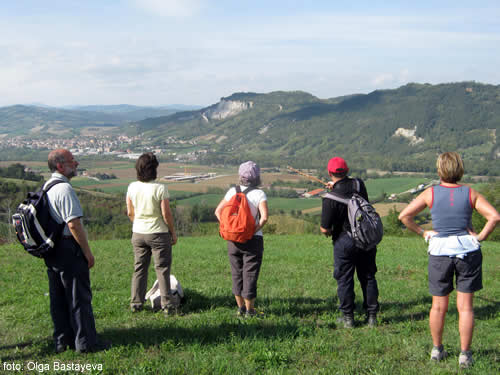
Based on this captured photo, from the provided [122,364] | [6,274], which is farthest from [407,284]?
[6,274]

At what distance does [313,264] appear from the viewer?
452 inches

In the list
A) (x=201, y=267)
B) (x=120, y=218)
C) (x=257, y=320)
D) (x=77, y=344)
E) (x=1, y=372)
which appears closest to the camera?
(x=1, y=372)

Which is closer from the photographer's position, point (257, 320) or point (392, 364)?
point (392, 364)

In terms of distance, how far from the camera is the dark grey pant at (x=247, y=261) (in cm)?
577

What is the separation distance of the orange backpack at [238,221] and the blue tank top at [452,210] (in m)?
2.37

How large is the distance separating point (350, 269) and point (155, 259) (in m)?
2.89

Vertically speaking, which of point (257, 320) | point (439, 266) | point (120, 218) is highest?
point (439, 266)

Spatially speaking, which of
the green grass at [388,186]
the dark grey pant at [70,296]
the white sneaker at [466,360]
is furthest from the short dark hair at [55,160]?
the green grass at [388,186]

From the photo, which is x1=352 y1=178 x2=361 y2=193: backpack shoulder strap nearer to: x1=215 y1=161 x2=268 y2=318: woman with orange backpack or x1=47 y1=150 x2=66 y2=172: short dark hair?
x1=215 y1=161 x2=268 y2=318: woman with orange backpack

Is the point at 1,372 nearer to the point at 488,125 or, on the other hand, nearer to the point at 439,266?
the point at 439,266

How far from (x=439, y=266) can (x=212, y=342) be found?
2857mm

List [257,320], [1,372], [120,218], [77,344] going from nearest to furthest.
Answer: [1,372] → [77,344] → [257,320] → [120,218]

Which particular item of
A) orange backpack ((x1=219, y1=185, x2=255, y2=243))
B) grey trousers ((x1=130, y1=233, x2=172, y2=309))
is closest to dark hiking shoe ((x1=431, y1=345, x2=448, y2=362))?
orange backpack ((x1=219, y1=185, x2=255, y2=243))

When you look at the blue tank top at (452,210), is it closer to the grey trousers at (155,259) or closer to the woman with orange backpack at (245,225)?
the woman with orange backpack at (245,225)
